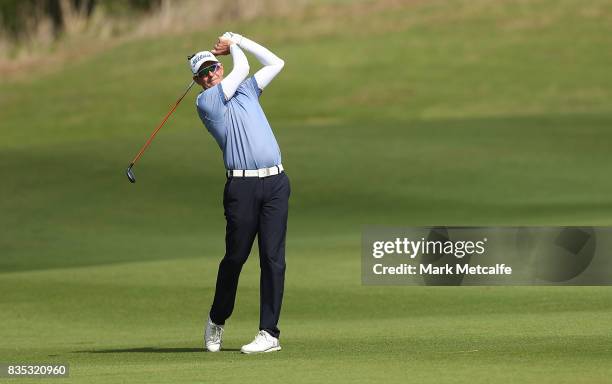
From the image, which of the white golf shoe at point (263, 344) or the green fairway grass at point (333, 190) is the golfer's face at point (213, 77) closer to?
the white golf shoe at point (263, 344)

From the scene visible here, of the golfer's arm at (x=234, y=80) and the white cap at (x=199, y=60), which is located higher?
the white cap at (x=199, y=60)

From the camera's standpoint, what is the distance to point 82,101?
139 ft

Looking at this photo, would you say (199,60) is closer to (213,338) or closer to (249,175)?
(249,175)

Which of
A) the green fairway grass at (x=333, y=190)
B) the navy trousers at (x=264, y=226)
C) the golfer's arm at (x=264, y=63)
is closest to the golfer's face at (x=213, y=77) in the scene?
the golfer's arm at (x=264, y=63)

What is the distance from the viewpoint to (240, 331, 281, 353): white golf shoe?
10.4 meters

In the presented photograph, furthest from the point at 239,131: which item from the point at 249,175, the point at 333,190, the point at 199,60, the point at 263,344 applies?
the point at 333,190

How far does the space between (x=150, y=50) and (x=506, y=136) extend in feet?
61.5

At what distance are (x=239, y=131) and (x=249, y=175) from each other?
29 centimetres

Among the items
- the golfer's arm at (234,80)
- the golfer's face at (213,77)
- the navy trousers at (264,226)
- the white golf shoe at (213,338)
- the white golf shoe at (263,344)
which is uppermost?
the golfer's face at (213,77)

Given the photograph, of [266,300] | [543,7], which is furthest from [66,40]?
[266,300]

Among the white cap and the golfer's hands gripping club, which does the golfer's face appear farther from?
the golfer's hands gripping club

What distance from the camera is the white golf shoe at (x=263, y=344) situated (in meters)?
10.4

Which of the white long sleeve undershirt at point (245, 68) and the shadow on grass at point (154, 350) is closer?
the white long sleeve undershirt at point (245, 68)

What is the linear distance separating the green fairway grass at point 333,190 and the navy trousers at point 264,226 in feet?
1.19
